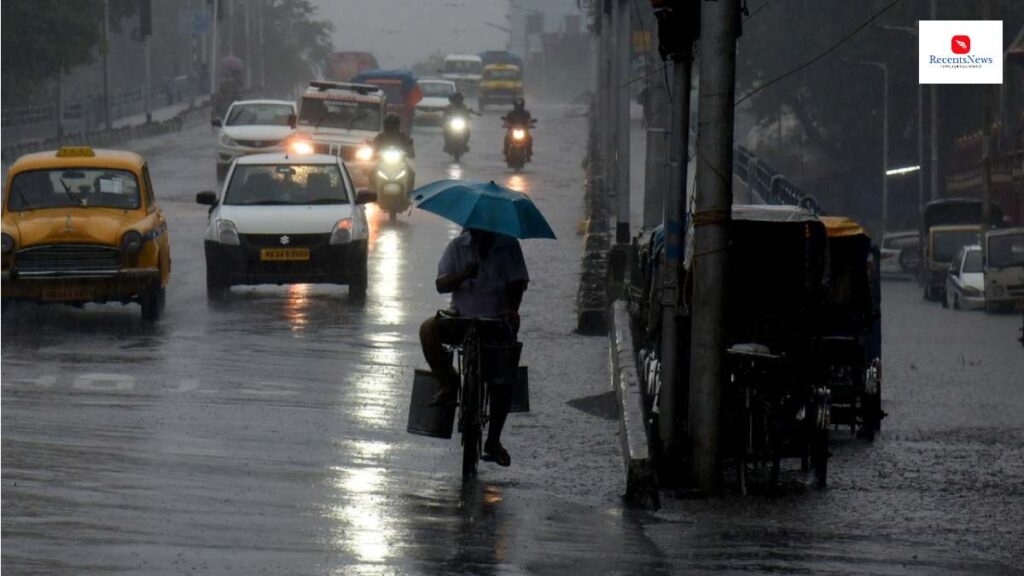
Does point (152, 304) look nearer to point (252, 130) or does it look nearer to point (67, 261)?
point (67, 261)

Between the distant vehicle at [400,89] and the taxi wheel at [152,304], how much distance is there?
4041cm

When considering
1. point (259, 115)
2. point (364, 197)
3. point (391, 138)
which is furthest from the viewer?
point (259, 115)

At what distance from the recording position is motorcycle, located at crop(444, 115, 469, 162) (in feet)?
167

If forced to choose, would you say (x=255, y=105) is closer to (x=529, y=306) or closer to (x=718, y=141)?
(x=529, y=306)

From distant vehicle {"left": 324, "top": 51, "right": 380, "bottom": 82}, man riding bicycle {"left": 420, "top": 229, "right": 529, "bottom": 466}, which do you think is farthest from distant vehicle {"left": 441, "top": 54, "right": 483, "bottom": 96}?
man riding bicycle {"left": 420, "top": 229, "right": 529, "bottom": 466}

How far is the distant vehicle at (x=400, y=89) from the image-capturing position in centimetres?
6281

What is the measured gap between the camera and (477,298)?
39.2ft

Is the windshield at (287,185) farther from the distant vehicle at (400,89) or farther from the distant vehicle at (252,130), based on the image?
the distant vehicle at (400,89)

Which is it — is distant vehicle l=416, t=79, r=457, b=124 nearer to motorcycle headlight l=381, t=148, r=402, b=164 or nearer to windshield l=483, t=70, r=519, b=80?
windshield l=483, t=70, r=519, b=80

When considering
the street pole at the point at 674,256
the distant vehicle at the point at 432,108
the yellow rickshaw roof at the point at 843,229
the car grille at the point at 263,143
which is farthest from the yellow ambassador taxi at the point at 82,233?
the distant vehicle at the point at 432,108

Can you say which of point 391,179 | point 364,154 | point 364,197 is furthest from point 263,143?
point 364,197

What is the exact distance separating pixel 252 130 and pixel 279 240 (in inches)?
811

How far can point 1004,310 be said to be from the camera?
39719 millimetres

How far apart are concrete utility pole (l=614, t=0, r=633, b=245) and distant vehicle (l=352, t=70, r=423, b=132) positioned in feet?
91.1
